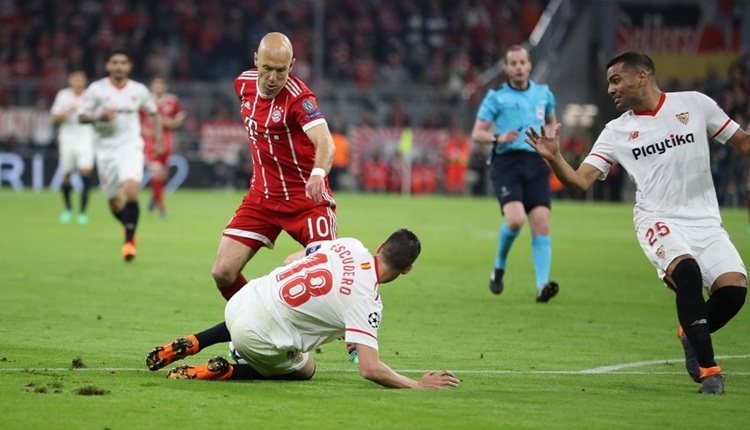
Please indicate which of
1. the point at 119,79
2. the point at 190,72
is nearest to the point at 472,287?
the point at 119,79

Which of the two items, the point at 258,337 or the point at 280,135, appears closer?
the point at 258,337

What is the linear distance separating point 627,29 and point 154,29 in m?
15.5

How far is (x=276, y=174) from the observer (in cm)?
940

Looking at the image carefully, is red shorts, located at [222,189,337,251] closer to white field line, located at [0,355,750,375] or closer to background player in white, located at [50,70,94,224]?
white field line, located at [0,355,750,375]

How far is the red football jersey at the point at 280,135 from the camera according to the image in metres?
9.16

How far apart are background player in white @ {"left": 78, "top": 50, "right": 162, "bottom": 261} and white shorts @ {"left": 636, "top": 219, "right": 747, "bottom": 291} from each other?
32.7ft

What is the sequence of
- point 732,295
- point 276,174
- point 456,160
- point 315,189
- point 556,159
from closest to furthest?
point 556,159 < point 732,295 < point 315,189 < point 276,174 < point 456,160

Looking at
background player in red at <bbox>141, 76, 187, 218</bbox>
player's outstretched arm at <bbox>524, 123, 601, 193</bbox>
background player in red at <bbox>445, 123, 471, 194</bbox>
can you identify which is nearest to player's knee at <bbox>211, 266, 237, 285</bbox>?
player's outstretched arm at <bbox>524, 123, 601, 193</bbox>

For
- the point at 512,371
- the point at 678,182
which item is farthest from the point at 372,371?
the point at 678,182

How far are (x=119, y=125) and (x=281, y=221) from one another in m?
8.15

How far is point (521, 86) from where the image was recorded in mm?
13516

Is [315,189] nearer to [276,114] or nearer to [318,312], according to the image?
[318,312]

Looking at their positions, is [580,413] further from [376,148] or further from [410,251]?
[376,148]

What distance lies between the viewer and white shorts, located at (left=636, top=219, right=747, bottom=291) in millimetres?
7887
